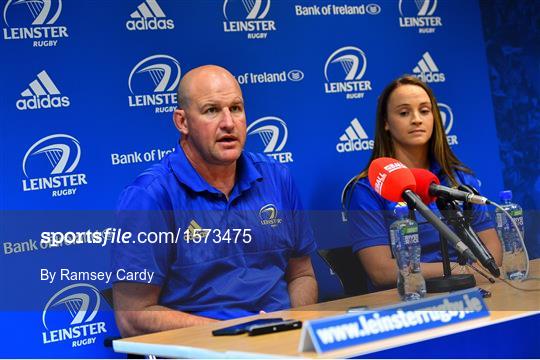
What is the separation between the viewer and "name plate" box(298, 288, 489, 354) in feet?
6.89

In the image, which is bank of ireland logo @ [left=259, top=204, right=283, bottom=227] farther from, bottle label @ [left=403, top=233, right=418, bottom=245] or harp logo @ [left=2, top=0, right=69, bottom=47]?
harp logo @ [left=2, top=0, right=69, bottom=47]

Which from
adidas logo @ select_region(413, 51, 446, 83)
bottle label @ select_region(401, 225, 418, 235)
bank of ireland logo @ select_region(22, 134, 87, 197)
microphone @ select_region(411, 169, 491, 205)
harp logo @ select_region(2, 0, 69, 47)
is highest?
harp logo @ select_region(2, 0, 69, 47)

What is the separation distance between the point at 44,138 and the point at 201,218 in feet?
2.75

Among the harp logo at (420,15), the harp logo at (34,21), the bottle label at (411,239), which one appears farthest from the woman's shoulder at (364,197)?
the harp logo at (34,21)

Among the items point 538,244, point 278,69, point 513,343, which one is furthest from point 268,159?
point 538,244

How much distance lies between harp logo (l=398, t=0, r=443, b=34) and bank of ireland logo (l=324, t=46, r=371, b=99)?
368mm

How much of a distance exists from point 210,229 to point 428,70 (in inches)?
79.6

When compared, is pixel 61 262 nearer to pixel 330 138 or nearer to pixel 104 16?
pixel 104 16

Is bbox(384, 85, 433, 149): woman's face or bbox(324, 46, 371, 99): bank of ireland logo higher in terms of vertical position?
bbox(324, 46, 371, 99): bank of ireland logo

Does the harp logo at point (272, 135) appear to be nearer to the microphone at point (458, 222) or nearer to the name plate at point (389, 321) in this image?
the microphone at point (458, 222)

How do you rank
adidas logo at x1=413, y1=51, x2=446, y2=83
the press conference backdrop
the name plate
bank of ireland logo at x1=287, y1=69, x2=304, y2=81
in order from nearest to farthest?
the name plate → the press conference backdrop → bank of ireland logo at x1=287, y1=69, x2=304, y2=81 → adidas logo at x1=413, y1=51, x2=446, y2=83

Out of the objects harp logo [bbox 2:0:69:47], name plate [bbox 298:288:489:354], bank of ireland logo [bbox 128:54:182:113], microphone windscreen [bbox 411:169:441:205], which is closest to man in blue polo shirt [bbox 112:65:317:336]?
bank of ireland logo [bbox 128:54:182:113]

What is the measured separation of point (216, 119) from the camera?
3.73 meters

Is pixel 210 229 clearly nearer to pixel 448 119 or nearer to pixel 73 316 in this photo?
pixel 73 316
